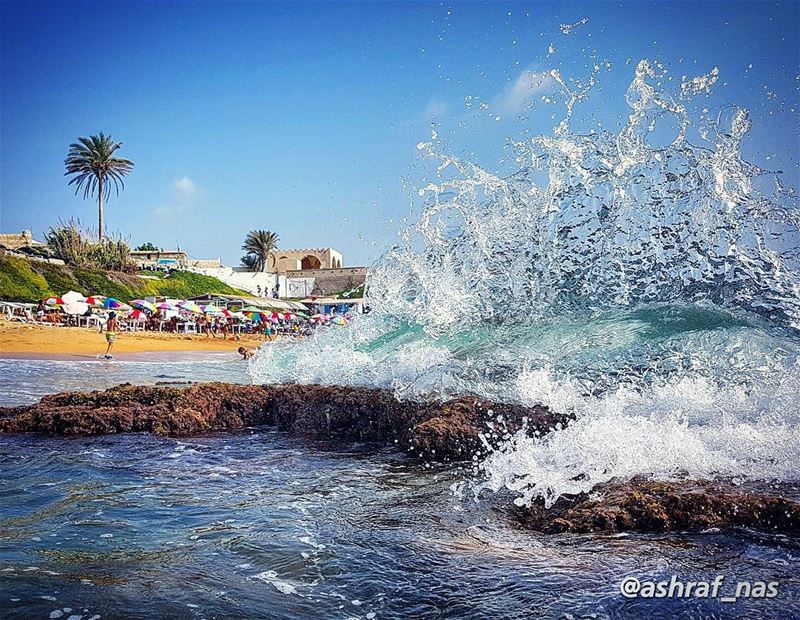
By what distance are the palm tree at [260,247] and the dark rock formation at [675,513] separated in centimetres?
7844

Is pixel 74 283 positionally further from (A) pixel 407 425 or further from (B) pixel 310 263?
(A) pixel 407 425

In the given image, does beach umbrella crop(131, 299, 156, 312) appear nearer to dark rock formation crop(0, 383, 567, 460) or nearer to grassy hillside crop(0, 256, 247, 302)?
grassy hillside crop(0, 256, 247, 302)

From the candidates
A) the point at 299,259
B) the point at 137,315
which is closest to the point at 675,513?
the point at 137,315

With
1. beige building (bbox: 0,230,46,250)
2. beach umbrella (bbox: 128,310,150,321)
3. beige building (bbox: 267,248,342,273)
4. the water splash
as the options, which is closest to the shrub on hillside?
beige building (bbox: 0,230,46,250)

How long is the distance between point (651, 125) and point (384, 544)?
250 inches

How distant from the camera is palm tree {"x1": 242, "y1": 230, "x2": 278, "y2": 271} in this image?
79.5 metres

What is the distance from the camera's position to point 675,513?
3438 mm

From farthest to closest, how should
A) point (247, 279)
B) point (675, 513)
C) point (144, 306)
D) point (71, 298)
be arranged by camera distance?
1. point (247, 279)
2. point (144, 306)
3. point (71, 298)
4. point (675, 513)

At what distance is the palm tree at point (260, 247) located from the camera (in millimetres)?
79500

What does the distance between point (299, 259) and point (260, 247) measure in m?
5.15

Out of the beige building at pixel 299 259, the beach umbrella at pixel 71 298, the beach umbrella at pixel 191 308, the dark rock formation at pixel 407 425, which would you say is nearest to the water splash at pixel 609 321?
the dark rock formation at pixel 407 425

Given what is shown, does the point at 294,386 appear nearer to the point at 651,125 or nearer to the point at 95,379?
the point at 651,125

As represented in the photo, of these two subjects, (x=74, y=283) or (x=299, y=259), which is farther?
(x=299, y=259)

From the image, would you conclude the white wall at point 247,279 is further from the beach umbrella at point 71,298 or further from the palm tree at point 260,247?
the beach umbrella at point 71,298
